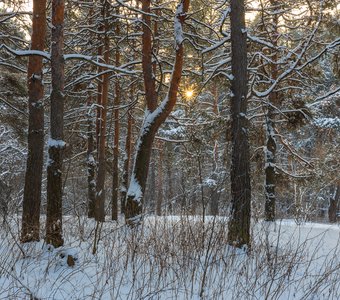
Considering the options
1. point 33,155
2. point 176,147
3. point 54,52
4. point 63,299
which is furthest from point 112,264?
point 176,147

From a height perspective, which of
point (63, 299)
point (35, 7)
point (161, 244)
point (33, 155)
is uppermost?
point (35, 7)

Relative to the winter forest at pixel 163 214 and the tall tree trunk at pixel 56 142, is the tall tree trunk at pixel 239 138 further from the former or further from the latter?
the tall tree trunk at pixel 56 142

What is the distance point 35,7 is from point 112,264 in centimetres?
483

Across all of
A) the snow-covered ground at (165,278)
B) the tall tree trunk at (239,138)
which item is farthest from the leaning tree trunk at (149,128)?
the snow-covered ground at (165,278)

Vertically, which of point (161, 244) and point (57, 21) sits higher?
point (57, 21)

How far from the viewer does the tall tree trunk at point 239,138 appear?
209 inches

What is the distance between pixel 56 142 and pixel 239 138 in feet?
9.40

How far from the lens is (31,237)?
5609mm

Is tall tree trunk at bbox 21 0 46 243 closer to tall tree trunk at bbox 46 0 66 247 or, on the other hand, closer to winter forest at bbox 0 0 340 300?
winter forest at bbox 0 0 340 300

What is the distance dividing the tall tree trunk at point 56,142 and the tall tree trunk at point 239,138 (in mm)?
2562

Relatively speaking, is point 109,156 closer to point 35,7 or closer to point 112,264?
point 35,7

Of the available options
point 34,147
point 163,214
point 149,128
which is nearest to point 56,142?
point 34,147

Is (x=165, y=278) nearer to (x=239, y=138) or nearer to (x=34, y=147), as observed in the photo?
(x=239, y=138)

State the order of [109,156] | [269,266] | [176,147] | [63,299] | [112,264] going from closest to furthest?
1. [63,299]
2. [269,266]
3. [112,264]
4. [109,156]
5. [176,147]
